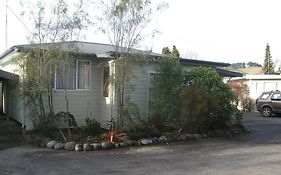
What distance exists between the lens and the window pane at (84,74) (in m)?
14.8

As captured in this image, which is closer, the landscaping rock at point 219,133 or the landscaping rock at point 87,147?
the landscaping rock at point 87,147

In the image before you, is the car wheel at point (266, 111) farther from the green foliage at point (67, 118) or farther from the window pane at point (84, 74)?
the green foliage at point (67, 118)

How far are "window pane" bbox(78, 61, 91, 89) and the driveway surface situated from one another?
3.96m

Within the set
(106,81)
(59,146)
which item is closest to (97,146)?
(59,146)

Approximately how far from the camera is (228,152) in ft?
35.8

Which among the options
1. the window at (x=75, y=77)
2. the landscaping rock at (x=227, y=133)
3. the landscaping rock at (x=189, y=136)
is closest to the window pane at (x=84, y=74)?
the window at (x=75, y=77)

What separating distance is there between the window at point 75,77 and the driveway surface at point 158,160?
3.37 m

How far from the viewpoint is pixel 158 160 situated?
32.0 ft

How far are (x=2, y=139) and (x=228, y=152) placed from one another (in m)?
7.81

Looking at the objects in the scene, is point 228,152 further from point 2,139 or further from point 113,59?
point 2,139

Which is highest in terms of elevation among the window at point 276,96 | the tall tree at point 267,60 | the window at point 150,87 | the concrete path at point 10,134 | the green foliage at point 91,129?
the tall tree at point 267,60

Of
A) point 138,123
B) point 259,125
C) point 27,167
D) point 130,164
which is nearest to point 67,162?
point 27,167

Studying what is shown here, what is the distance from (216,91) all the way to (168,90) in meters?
1.95

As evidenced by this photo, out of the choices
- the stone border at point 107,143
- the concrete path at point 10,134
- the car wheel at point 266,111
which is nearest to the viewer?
the stone border at point 107,143
